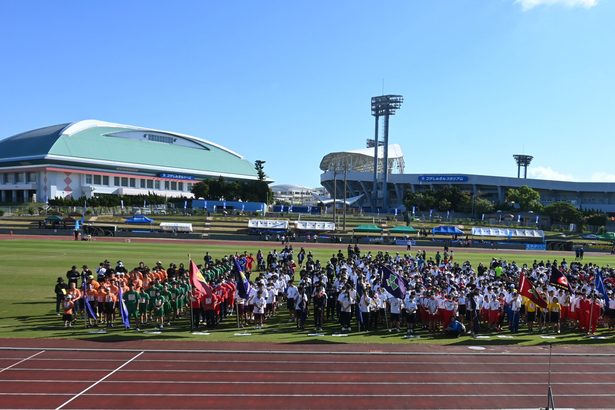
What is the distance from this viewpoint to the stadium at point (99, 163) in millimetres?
103312

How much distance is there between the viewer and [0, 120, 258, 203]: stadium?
4067 inches

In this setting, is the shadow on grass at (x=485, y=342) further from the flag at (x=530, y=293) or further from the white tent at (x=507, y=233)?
the white tent at (x=507, y=233)

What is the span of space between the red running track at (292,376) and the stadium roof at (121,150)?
99752 mm

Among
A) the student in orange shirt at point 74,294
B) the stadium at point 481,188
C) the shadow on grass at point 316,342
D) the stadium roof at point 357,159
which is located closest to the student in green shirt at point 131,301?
the student in orange shirt at point 74,294

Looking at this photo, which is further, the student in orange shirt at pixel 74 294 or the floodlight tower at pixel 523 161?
the floodlight tower at pixel 523 161

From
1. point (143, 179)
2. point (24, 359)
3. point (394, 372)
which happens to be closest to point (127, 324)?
point (24, 359)

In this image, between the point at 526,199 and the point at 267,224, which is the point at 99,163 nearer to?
the point at 267,224

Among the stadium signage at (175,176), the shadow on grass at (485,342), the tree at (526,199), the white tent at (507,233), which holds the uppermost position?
the stadium signage at (175,176)

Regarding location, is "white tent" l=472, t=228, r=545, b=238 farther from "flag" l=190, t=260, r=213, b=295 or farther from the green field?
"flag" l=190, t=260, r=213, b=295

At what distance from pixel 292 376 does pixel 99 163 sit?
106 meters

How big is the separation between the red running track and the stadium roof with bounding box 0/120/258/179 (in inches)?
3927

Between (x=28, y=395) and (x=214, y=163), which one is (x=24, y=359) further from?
(x=214, y=163)

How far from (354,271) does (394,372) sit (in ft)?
30.2

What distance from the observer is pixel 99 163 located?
10906 centimetres
